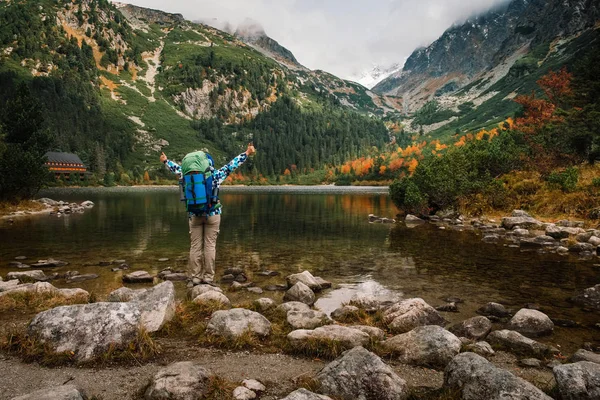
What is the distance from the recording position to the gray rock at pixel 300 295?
13.2 meters

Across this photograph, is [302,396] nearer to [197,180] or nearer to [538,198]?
[197,180]

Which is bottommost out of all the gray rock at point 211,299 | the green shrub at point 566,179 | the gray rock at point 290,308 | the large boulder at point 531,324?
the large boulder at point 531,324

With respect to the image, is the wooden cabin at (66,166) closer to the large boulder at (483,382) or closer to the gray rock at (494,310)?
the gray rock at (494,310)

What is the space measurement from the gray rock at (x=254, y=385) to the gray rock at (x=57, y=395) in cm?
243

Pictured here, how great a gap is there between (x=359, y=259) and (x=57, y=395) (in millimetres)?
18126

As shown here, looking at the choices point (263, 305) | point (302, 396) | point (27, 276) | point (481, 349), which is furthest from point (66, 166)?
point (302, 396)

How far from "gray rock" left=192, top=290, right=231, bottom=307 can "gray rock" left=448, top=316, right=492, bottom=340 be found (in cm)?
662

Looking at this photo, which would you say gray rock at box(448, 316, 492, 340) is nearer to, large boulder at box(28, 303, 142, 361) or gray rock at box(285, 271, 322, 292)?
gray rock at box(285, 271, 322, 292)

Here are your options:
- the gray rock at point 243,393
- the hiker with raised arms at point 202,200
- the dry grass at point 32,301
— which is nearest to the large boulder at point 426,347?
the gray rock at point 243,393

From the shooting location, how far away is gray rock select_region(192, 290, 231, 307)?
1124cm

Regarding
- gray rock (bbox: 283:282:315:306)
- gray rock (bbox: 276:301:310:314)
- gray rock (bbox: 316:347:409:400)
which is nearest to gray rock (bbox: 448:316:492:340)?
gray rock (bbox: 276:301:310:314)

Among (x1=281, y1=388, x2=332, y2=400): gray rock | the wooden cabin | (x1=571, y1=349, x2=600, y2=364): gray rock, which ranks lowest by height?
(x1=571, y1=349, x2=600, y2=364): gray rock

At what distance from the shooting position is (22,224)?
35.6 m

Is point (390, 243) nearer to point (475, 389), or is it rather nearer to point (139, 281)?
point (139, 281)
